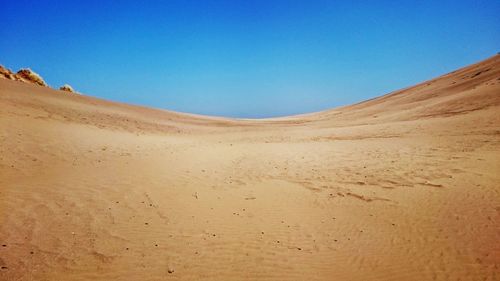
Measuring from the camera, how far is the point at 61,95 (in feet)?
70.5

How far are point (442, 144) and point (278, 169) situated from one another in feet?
→ 23.6

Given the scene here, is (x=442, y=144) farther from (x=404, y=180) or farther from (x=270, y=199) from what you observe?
(x=270, y=199)

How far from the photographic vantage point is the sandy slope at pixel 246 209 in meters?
4.65

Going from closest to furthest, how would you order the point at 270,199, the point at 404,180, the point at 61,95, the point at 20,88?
the point at 270,199, the point at 404,180, the point at 20,88, the point at 61,95

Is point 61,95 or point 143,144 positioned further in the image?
point 61,95

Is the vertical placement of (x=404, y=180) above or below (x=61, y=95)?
below

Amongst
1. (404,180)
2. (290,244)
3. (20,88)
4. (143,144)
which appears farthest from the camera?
(20,88)

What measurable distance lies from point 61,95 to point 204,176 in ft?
59.5

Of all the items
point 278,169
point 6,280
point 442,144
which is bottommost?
point 6,280

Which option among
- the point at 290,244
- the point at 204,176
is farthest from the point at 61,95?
the point at 290,244

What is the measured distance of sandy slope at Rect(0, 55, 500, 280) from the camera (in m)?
4.65

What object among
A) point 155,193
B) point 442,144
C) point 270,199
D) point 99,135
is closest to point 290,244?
point 270,199

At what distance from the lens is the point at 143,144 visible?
13.6 metres

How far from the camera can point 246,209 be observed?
22.6 ft
